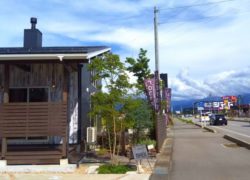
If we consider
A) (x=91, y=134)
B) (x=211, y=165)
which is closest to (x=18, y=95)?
(x=91, y=134)

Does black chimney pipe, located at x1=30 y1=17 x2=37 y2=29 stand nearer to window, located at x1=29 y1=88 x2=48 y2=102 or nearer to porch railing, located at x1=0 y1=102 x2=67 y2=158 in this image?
window, located at x1=29 y1=88 x2=48 y2=102

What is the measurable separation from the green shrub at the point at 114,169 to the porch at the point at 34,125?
1462 millimetres

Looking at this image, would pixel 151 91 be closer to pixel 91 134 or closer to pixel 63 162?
pixel 91 134

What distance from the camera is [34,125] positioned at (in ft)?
47.7

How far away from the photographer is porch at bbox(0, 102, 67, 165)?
1448 cm

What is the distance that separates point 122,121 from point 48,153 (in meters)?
2.41

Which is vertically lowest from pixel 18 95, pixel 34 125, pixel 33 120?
pixel 34 125

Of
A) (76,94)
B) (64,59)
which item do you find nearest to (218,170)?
(64,59)

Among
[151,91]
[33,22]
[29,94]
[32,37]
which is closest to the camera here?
[29,94]

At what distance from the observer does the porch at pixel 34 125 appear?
570 inches

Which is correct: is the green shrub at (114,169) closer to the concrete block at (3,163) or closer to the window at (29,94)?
the concrete block at (3,163)

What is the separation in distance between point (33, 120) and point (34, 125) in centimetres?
15

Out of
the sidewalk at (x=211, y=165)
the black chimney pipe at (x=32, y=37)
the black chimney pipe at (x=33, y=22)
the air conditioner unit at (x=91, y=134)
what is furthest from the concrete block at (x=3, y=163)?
the black chimney pipe at (x=33, y=22)

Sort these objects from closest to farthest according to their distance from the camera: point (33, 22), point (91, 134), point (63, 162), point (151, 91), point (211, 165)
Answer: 1. point (63, 162)
2. point (211, 165)
3. point (91, 134)
4. point (33, 22)
5. point (151, 91)
